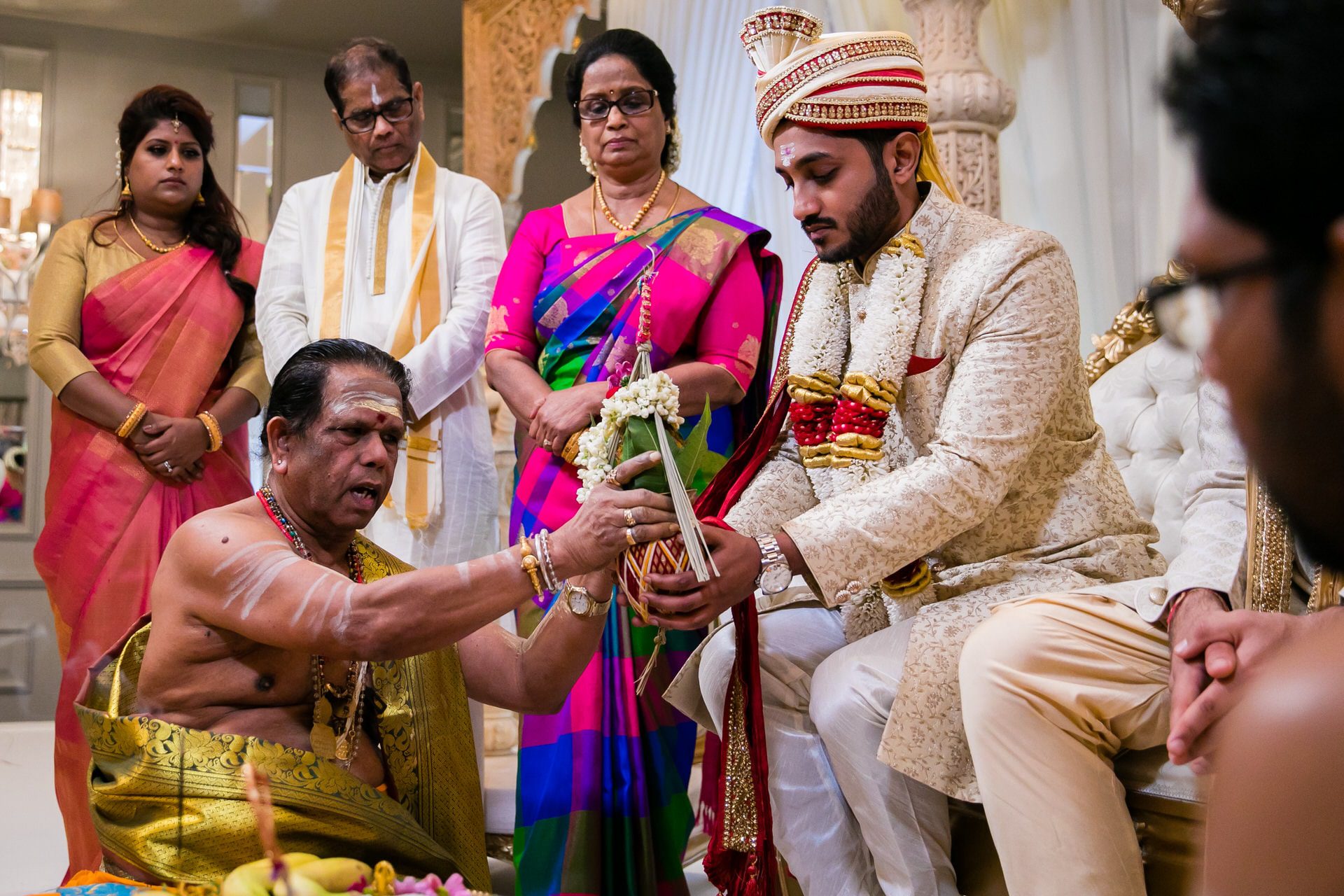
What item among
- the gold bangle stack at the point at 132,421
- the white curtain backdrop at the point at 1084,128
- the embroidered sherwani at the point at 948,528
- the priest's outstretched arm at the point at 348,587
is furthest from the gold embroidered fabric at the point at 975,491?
the gold bangle stack at the point at 132,421

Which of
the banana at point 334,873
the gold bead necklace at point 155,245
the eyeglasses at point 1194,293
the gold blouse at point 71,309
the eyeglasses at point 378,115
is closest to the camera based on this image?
the eyeglasses at point 1194,293

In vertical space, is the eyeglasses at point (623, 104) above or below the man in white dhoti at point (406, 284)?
above

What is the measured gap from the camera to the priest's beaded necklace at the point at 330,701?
2141 millimetres

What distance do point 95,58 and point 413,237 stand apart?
526 cm

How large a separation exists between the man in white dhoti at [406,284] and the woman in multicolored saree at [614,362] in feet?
1.17

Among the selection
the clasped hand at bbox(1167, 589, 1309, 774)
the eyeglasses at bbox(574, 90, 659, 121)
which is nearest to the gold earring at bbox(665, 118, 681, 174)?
the eyeglasses at bbox(574, 90, 659, 121)

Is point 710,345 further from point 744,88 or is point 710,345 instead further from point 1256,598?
point 744,88

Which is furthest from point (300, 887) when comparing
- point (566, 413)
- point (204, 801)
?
point (566, 413)

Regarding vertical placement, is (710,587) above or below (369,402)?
below

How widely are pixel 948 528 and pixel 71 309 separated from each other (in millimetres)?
2749

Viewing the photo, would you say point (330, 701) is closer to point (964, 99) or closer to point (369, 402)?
point (369, 402)

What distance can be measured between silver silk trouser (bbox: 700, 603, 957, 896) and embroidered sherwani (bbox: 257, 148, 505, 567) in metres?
1.22

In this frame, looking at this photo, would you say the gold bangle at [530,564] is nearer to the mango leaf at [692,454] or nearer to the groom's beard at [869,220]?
the mango leaf at [692,454]

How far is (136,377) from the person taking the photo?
3.70 metres
